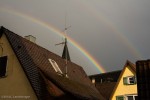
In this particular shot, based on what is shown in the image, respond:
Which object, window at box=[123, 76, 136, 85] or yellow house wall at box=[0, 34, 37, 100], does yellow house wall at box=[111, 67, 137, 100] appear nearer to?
window at box=[123, 76, 136, 85]

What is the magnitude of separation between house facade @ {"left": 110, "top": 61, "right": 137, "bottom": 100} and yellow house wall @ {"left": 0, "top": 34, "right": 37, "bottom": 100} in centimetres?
1698

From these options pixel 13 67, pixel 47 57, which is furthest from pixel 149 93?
pixel 47 57

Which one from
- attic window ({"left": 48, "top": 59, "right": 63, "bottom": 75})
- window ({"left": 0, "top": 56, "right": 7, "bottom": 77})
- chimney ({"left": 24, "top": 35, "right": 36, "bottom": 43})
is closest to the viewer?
window ({"left": 0, "top": 56, "right": 7, "bottom": 77})

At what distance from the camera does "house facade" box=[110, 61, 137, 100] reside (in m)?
32.6

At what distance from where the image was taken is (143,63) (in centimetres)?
1192

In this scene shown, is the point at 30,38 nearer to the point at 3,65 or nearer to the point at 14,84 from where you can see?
the point at 3,65

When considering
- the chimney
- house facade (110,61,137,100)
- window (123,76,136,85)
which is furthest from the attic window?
window (123,76,136,85)

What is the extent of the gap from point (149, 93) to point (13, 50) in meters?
11.6

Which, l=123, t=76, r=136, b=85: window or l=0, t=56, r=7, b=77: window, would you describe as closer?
l=0, t=56, r=7, b=77: window

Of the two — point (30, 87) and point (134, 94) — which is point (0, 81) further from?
point (134, 94)

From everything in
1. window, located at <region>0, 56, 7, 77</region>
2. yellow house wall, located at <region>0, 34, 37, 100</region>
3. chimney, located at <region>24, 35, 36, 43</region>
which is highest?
chimney, located at <region>24, 35, 36, 43</region>

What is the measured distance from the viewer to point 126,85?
33.2m

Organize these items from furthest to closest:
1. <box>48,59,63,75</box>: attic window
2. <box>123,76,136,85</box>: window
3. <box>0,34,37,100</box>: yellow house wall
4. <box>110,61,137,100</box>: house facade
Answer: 1. <box>123,76,136,85</box>: window
2. <box>110,61,137,100</box>: house facade
3. <box>48,59,63,75</box>: attic window
4. <box>0,34,37,100</box>: yellow house wall

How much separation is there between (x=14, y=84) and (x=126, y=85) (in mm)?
17798
